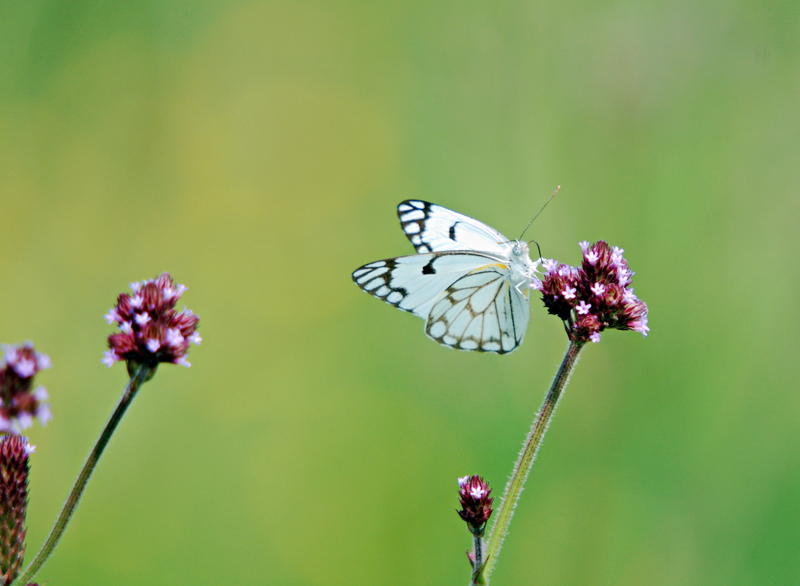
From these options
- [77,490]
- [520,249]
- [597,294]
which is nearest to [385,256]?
[520,249]

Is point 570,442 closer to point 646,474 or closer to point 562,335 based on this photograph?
point 646,474

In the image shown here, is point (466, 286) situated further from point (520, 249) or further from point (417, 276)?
point (520, 249)

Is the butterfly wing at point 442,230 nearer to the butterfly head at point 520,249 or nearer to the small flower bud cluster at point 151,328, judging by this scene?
the butterfly head at point 520,249

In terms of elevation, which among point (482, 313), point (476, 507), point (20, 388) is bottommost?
point (20, 388)

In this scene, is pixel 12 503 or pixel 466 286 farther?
pixel 466 286

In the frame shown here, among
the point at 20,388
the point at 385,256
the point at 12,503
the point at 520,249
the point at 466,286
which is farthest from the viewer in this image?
the point at 385,256

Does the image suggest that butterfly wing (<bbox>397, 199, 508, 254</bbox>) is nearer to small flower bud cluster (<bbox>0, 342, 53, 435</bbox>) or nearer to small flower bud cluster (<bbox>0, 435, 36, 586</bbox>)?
small flower bud cluster (<bbox>0, 435, 36, 586</bbox>)
